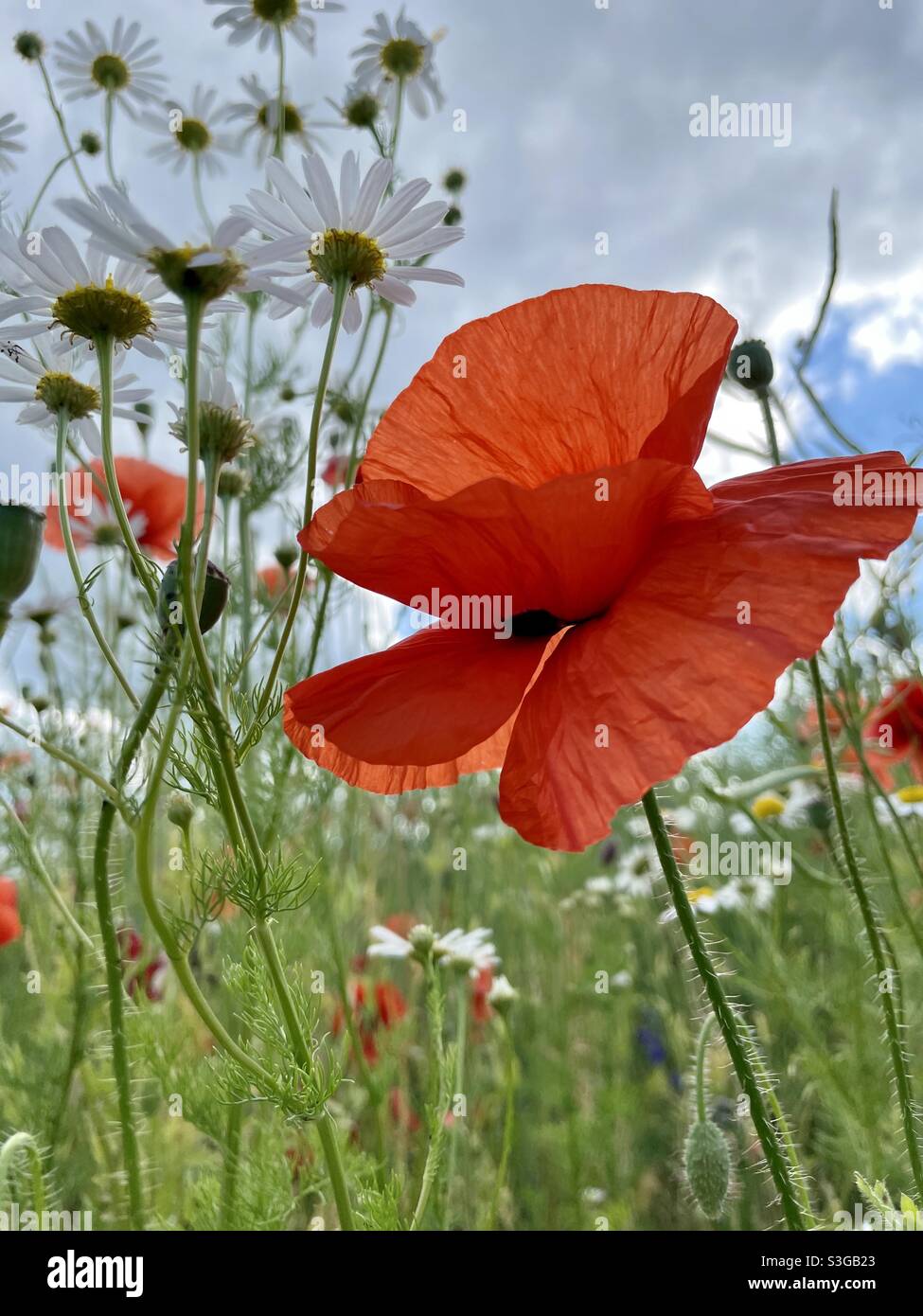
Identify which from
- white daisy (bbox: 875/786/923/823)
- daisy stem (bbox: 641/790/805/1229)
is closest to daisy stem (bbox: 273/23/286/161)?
daisy stem (bbox: 641/790/805/1229)

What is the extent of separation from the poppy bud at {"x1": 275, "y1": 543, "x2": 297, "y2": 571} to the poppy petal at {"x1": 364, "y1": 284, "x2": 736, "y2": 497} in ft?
2.68

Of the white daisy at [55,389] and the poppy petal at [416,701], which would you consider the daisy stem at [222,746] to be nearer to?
the poppy petal at [416,701]

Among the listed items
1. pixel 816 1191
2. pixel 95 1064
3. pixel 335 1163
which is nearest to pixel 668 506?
pixel 335 1163

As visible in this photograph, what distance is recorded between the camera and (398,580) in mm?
467

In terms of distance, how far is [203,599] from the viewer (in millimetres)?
456

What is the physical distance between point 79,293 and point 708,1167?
2.16 ft

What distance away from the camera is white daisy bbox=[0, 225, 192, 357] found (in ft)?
1.56

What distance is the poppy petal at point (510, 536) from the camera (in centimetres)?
40

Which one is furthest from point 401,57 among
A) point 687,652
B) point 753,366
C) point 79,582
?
point 687,652

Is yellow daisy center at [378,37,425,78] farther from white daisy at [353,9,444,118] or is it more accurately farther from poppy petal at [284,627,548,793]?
poppy petal at [284,627,548,793]

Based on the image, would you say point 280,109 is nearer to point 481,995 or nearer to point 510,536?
point 510,536

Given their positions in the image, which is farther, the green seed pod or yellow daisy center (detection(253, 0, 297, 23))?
yellow daisy center (detection(253, 0, 297, 23))

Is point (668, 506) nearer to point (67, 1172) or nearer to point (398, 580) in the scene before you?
point (398, 580)

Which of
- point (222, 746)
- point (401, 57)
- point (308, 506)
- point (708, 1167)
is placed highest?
point (401, 57)
